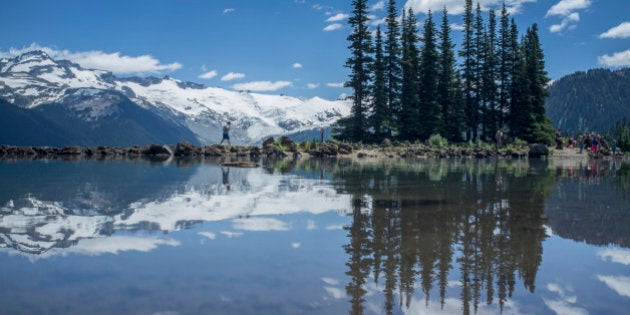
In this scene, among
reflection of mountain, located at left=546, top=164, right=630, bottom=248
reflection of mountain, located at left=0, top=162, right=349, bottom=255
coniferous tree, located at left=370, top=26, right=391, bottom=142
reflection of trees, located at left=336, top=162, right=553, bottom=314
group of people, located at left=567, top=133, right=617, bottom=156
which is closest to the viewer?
reflection of trees, located at left=336, top=162, right=553, bottom=314

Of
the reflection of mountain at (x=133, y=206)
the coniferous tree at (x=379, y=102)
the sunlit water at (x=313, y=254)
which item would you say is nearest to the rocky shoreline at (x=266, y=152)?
the coniferous tree at (x=379, y=102)

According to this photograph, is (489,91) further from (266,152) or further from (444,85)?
(266,152)

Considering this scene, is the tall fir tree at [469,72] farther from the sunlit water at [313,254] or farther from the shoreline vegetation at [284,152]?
the sunlit water at [313,254]

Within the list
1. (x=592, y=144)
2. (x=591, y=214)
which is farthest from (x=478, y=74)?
(x=591, y=214)

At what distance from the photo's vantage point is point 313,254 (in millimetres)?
7594

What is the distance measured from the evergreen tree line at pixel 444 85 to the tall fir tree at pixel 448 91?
0.38ft

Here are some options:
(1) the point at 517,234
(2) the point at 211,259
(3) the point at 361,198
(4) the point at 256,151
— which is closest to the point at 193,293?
(2) the point at 211,259

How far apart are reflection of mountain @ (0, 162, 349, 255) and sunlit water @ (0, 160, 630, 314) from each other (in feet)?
0.20

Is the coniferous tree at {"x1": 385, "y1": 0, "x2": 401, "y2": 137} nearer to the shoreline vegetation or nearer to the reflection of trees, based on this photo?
the shoreline vegetation

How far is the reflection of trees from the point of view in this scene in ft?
19.4

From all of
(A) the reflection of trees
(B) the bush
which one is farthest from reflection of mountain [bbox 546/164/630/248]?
(B) the bush

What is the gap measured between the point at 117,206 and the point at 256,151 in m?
32.0

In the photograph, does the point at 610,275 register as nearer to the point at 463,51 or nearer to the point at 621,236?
the point at 621,236

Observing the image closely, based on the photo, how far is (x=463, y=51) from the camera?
65688 millimetres
